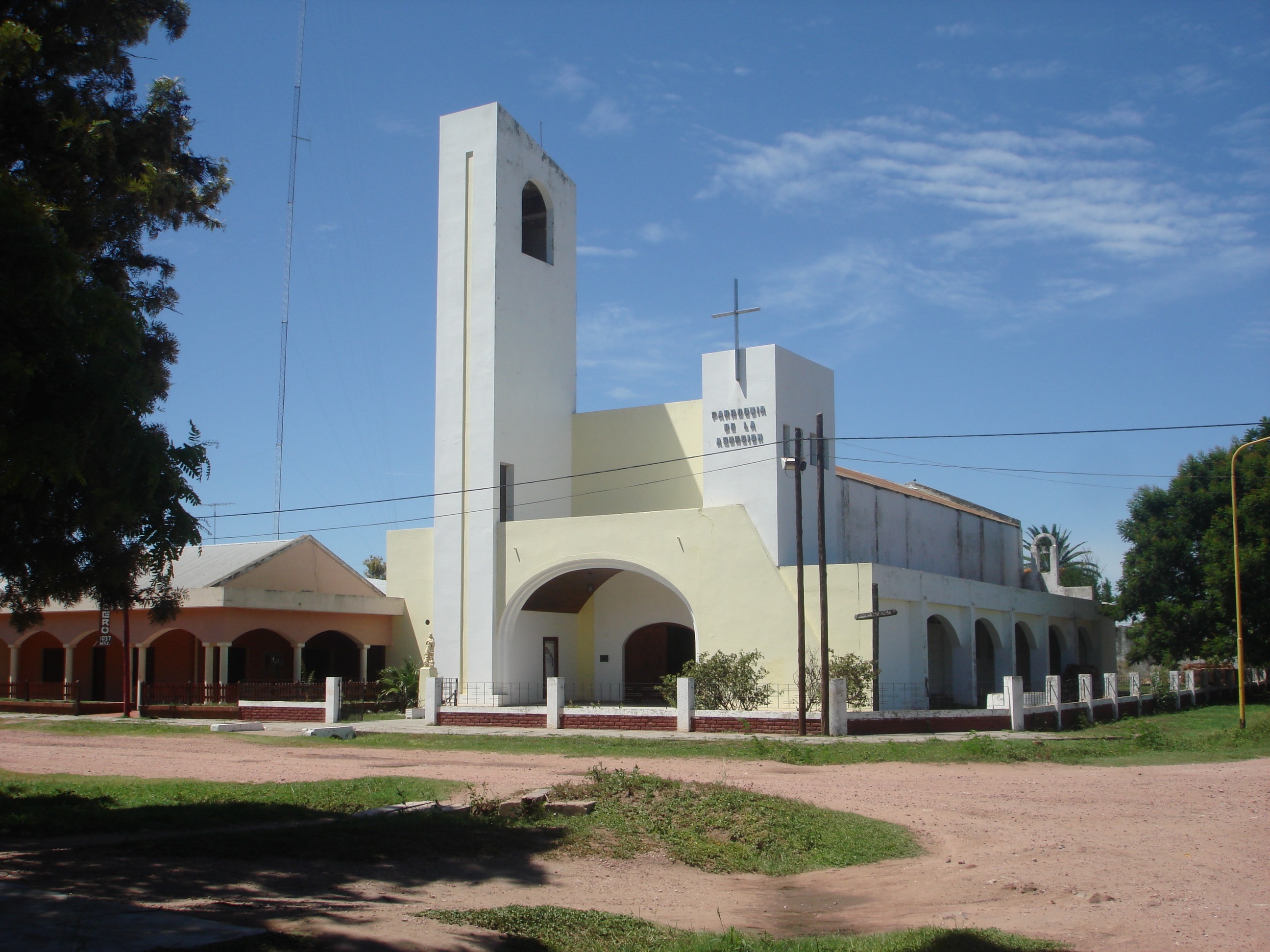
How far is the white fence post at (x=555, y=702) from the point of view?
24.4 meters

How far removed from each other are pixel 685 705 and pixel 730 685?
7.73 ft

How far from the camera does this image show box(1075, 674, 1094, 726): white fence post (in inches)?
1056

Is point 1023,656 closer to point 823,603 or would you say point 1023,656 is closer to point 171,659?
point 823,603

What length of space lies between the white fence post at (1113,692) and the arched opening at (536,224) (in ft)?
63.9

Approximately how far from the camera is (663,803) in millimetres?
11906

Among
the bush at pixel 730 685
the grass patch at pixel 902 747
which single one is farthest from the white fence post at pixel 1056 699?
the bush at pixel 730 685

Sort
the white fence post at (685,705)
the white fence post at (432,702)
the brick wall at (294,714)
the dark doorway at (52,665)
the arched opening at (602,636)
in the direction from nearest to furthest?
the white fence post at (685,705), the white fence post at (432,702), the brick wall at (294,714), the arched opening at (602,636), the dark doorway at (52,665)

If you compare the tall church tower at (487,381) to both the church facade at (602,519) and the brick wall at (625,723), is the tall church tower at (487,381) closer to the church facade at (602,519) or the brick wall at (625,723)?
the church facade at (602,519)

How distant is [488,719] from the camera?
83.6 feet

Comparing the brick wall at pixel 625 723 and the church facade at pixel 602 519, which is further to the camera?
the church facade at pixel 602 519

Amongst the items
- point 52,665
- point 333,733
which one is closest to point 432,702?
point 333,733

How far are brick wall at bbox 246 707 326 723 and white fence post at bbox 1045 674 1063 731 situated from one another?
17250mm

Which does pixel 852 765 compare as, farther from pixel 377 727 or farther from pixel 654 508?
pixel 654 508

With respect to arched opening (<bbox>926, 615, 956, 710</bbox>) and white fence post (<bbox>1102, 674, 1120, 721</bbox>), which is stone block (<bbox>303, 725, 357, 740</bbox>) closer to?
arched opening (<bbox>926, 615, 956, 710</bbox>)
